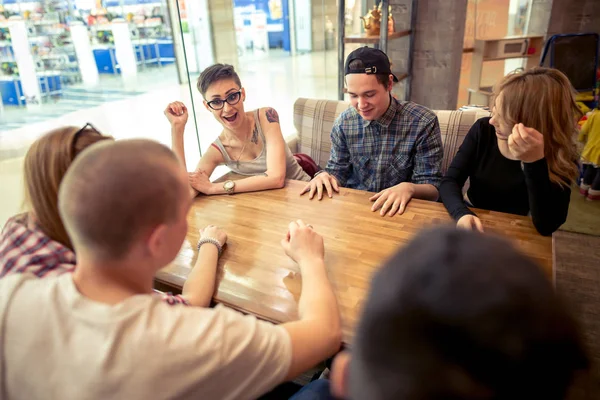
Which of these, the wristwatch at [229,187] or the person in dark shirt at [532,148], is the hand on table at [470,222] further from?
the wristwatch at [229,187]

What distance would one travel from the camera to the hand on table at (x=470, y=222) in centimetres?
122

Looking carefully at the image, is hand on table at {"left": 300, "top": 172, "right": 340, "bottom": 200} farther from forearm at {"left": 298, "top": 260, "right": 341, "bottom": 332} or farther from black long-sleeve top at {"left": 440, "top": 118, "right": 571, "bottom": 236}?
forearm at {"left": 298, "top": 260, "right": 341, "bottom": 332}

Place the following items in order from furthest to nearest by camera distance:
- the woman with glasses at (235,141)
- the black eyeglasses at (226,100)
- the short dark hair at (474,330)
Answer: the black eyeglasses at (226,100), the woman with glasses at (235,141), the short dark hair at (474,330)

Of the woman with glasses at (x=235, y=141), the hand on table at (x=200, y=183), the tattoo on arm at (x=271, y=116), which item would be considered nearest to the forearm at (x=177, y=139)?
the woman with glasses at (x=235, y=141)

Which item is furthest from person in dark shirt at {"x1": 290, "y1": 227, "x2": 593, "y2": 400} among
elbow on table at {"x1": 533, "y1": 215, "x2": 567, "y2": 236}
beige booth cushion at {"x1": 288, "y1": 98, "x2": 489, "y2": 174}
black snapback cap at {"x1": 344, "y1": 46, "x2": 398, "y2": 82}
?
beige booth cushion at {"x1": 288, "y1": 98, "x2": 489, "y2": 174}

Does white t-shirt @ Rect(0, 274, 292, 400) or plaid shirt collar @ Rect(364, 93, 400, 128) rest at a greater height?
plaid shirt collar @ Rect(364, 93, 400, 128)

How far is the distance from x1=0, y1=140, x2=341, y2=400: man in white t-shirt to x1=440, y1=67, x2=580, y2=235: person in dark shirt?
833 mm

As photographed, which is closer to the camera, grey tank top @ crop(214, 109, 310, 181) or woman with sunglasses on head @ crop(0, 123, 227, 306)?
woman with sunglasses on head @ crop(0, 123, 227, 306)

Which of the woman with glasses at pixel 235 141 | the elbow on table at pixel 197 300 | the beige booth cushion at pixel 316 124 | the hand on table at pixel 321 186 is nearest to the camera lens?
the elbow on table at pixel 197 300

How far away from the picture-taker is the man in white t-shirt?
626mm

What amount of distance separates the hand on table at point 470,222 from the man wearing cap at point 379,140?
30 centimetres

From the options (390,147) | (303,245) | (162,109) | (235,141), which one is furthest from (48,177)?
(162,109)

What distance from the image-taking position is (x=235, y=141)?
75.7 inches

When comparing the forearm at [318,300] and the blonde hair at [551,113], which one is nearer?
the forearm at [318,300]
